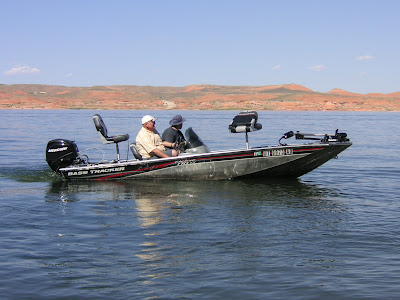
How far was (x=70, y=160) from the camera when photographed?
13.6 meters

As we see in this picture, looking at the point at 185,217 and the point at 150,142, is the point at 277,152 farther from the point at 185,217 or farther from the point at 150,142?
the point at 185,217

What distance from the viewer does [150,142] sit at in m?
12.9

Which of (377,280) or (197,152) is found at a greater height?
(197,152)

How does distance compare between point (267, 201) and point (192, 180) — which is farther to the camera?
point (192, 180)

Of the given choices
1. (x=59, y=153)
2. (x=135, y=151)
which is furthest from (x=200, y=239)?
(x=59, y=153)

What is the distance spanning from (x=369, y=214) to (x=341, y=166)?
8053 mm

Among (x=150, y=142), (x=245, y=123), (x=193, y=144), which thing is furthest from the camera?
(x=193, y=144)

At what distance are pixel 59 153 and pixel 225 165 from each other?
440cm

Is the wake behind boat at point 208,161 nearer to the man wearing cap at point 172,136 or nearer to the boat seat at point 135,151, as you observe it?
the boat seat at point 135,151

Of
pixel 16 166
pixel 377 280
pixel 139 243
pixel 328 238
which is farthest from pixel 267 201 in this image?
pixel 16 166

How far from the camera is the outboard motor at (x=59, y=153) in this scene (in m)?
13.3

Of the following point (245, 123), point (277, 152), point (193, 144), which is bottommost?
point (277, 152)

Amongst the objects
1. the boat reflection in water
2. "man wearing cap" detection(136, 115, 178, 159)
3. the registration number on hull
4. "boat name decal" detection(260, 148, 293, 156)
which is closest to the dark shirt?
"man wearing cap" detection(136, 115, 178, 159)

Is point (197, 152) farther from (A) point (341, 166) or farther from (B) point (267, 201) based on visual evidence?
(A) point (341, 166)
